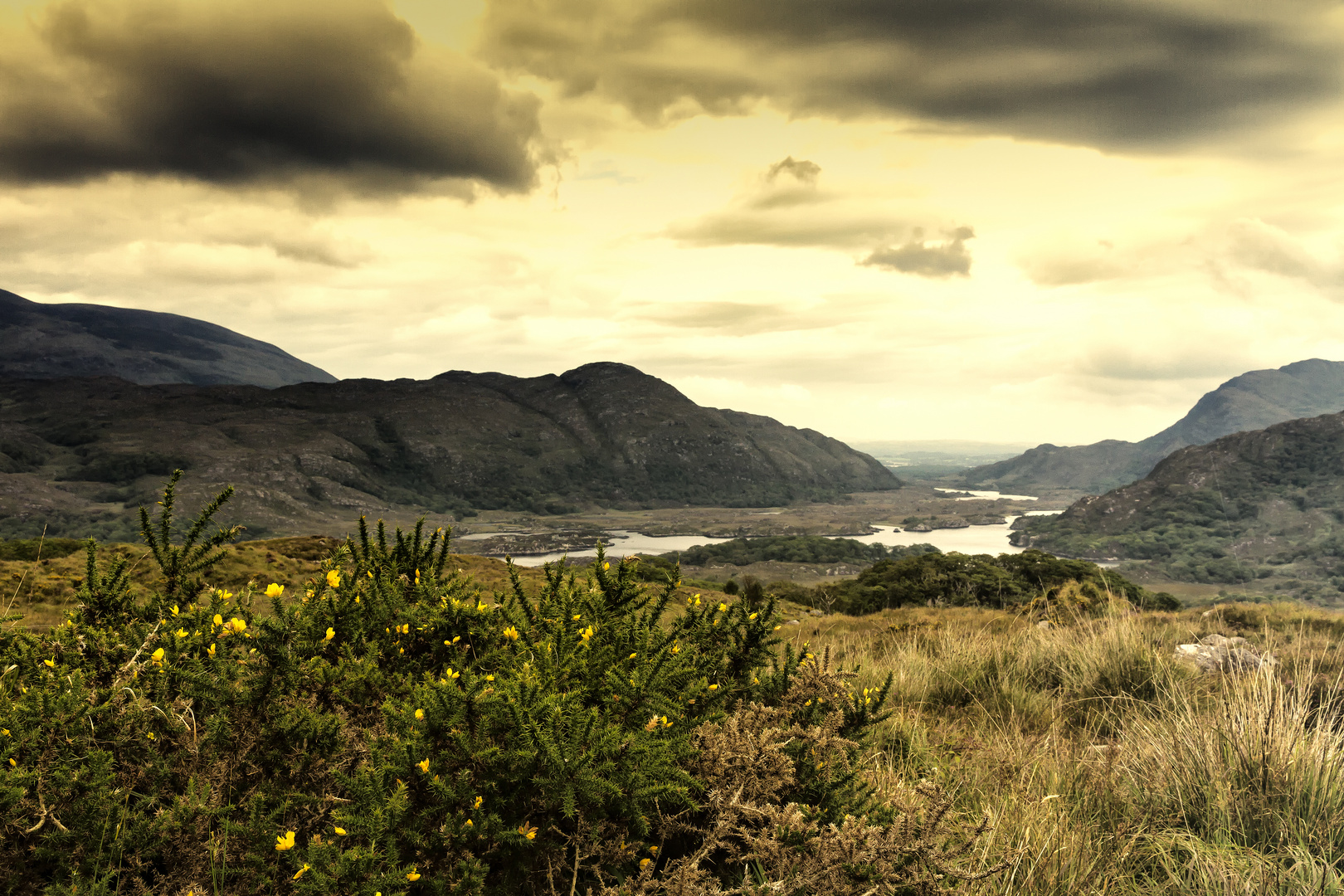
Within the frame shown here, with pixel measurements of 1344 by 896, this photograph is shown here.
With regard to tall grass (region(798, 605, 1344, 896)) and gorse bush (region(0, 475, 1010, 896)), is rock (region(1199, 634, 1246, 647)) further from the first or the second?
gorse bush (region(0, 475, 1010, 896))

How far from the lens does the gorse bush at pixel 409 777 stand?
2385 mm

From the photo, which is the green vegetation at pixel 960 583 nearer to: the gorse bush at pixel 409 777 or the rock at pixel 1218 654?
the rock at pixel 1218 654

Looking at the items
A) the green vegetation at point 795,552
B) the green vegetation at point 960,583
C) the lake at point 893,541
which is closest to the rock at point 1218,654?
the green vegetation at point 960,583

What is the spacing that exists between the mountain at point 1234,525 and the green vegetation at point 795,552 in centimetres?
4458

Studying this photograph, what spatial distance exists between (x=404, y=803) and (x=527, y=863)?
0.55 meters

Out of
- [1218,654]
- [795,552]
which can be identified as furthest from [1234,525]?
[1218,654]

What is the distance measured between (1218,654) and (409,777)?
10.8 meters

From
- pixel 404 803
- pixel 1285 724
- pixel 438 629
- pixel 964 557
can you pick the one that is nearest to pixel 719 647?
pixel 438 629

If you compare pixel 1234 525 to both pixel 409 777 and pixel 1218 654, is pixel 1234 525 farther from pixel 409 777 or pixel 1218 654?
pixel 409 777

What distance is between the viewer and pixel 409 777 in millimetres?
2516

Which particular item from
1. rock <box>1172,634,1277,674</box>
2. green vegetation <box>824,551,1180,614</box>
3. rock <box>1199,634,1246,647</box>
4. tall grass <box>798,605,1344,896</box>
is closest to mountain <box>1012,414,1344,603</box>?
green vegetation <box>824,551,1180,614</box>

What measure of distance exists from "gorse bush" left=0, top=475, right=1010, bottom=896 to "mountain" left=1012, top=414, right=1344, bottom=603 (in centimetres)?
16390

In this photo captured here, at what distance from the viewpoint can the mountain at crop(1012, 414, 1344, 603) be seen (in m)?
138

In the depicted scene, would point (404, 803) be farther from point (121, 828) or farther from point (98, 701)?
point (98, 701)
